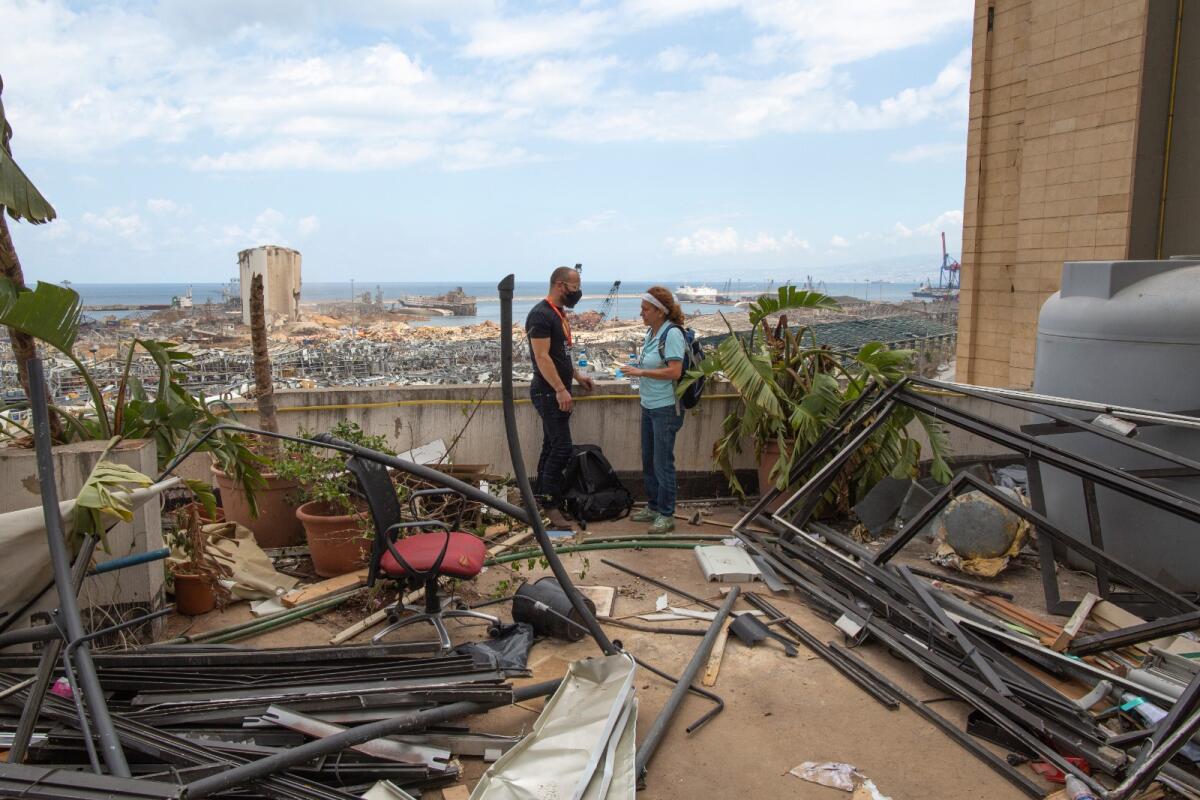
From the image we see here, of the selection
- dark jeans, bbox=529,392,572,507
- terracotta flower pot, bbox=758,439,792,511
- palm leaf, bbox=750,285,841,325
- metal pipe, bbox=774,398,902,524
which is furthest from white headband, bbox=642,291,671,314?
metal pipe, bbox=774,398,902,524

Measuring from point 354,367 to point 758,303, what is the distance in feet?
18.0

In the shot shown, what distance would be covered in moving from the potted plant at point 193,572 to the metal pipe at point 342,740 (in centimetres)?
216

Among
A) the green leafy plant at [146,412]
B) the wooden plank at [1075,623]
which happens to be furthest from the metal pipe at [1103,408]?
the green leafy plant at [146,412]

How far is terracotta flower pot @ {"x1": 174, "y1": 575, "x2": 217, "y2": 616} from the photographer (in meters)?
5.08

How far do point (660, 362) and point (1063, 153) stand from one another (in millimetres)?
7154

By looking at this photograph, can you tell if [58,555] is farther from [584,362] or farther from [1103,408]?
[584,362]

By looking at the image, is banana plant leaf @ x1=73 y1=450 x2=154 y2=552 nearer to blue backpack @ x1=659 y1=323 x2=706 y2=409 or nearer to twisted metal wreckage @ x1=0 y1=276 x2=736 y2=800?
twisted metal wreckage @ x1=0 y1=276 x2=736 y2=800

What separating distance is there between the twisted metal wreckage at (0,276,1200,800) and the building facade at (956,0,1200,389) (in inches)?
245

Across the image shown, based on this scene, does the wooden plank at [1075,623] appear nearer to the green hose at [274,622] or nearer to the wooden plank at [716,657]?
the wooden plank at [716,657]

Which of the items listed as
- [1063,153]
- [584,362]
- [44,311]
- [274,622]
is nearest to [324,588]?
[274,622]

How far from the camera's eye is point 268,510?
20.3 ft

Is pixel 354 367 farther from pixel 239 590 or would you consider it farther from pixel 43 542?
pixel 43 542

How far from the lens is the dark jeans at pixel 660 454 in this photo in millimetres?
6633

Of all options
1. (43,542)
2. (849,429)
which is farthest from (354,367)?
(43,542)
